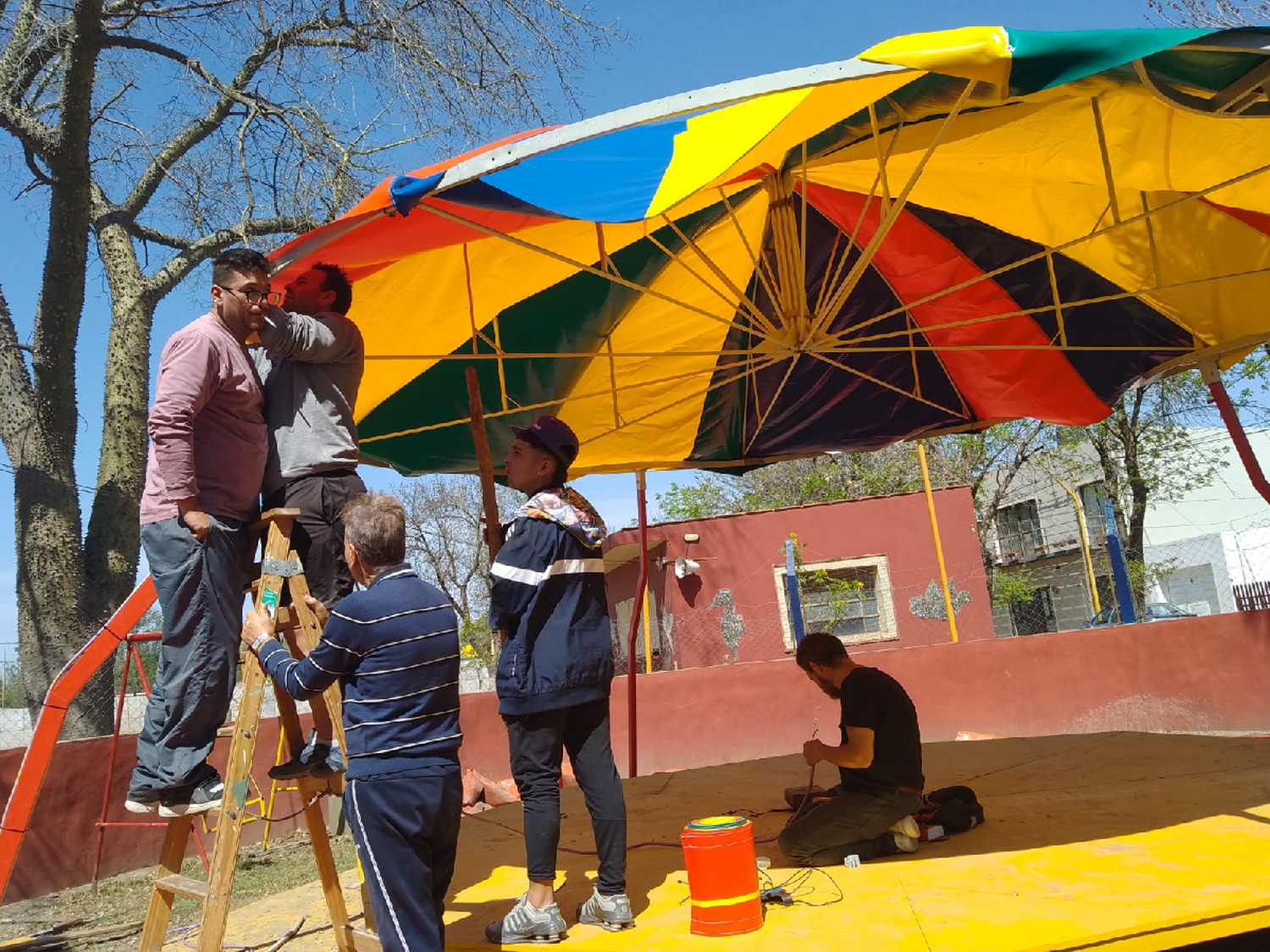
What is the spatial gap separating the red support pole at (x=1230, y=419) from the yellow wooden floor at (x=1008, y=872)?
5.49ft

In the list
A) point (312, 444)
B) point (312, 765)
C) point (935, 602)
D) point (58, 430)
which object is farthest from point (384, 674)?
point (935, 602)

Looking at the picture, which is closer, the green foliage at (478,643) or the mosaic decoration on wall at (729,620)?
the mosaic decoration on wall at (729,620)

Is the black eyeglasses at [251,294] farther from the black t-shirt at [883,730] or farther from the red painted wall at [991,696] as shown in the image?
the red painted wall at [991,696]

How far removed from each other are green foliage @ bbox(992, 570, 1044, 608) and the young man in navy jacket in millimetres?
19579

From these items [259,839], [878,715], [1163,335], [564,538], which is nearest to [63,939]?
[259,839]

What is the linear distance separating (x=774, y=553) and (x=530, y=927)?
49.9 ft

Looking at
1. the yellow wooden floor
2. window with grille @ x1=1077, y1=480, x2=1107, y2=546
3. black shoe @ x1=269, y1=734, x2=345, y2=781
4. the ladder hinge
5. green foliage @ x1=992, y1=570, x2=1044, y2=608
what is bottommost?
the yellow wooden floor

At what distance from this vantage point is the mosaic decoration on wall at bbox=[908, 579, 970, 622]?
16391 mm

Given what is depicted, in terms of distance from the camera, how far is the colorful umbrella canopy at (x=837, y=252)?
300 centimetres

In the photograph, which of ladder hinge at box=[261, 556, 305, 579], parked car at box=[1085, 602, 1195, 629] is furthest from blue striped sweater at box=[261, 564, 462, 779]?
parked car at box=[1085, 602, 1195, 629]

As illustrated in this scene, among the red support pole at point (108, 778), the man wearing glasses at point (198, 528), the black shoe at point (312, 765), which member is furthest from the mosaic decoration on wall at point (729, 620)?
the man wearing glasses at point (198, 528)

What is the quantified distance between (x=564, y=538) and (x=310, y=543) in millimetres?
855

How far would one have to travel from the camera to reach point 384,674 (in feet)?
8.13

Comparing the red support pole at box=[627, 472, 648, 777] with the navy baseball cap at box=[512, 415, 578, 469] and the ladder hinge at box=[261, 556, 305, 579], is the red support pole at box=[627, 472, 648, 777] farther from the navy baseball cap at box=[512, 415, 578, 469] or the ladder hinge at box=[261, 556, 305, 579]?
the ladder hinge at box=[261, 556, 305, 579]
